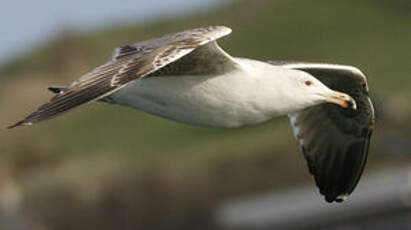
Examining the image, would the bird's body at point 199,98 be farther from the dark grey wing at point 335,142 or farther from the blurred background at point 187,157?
the blurred background at point 187,157

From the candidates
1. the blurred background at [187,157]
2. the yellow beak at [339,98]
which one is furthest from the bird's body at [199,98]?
the blurred background at [187,157]

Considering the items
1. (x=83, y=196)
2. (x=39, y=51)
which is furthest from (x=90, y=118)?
(x=83, y=196)

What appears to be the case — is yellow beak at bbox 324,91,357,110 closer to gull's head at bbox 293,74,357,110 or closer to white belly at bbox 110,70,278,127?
gull's head at bbox 293,74,357,110

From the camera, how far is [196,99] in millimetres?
12992

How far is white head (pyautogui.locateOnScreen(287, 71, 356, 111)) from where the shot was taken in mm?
13391

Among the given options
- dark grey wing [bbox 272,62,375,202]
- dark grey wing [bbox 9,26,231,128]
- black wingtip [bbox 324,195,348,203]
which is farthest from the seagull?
black wingtip [bbox 324,195,348,203]

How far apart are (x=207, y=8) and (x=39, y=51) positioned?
7275 millimetres

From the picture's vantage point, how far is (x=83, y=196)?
4056 centimetres

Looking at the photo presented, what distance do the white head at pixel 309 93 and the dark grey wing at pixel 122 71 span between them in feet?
3.30

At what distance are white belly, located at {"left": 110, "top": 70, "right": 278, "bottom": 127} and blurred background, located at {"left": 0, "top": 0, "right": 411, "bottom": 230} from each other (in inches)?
815

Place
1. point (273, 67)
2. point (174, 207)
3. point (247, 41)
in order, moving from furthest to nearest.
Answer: point (247, 41), point (174, 207), point (273, 67)

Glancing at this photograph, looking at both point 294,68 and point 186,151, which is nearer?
point 294,68

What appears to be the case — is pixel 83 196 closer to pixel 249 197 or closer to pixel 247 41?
pixel 249 197

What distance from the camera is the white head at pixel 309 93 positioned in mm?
13391
